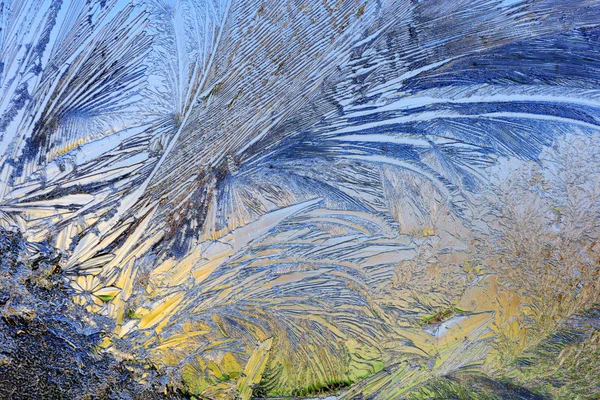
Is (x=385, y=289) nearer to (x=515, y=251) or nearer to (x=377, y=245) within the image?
(x=377, y=245)

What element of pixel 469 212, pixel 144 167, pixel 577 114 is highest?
pixel 144 167

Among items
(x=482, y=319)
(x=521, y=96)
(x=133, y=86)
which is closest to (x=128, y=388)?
(x=133, y=86)

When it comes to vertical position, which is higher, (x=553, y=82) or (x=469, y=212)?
(x=553, y=82)

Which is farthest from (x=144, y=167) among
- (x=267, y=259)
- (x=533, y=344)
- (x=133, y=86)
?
(x=533, y=344)

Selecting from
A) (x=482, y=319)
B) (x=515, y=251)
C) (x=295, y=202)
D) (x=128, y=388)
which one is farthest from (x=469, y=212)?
(x=128, y=388)

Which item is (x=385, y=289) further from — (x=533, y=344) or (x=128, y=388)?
(x=128, y=388)

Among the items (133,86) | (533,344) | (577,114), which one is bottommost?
(533,344)

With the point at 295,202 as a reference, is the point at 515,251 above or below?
below
